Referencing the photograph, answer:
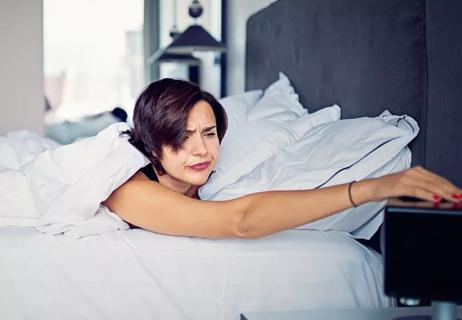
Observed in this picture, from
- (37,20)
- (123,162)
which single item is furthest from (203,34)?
(123,162)

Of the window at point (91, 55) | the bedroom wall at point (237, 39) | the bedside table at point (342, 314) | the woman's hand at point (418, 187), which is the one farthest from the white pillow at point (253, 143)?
the window at point (91, 55)

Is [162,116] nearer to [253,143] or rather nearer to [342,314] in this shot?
[253,143]

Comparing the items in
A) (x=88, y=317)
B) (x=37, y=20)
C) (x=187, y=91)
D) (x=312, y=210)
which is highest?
(x=37, y=20)

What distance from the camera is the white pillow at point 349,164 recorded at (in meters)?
1.92

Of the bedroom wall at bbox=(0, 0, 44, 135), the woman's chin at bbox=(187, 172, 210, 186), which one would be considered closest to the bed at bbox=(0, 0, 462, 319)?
the woman's chin at bbox=(187, 172, 210, 186)

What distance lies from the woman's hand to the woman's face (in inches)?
24.3

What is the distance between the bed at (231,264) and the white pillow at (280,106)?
2.75 feet

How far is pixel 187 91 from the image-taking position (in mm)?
1921

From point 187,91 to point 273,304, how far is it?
604 mm

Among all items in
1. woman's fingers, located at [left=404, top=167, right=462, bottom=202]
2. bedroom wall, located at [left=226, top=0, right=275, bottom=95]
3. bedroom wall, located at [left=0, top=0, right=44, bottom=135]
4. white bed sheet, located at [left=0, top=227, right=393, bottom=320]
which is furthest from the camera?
bedroom wall, located at [left=226, top=0, right=275, bottom=95]

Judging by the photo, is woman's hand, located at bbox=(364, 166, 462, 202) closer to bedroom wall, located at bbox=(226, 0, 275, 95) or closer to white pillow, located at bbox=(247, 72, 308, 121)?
white pillow, located at bbox=(247, 72, 308, 121)

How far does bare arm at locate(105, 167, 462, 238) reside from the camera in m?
1.32

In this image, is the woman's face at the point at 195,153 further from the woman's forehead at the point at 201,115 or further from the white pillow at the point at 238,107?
the white pillow at the point at 238,107

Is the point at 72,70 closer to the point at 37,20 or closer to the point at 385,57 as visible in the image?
the point at 37,20
